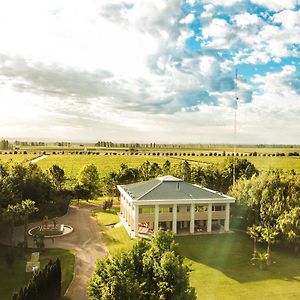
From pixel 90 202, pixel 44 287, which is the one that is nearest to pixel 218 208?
pixel 44 287

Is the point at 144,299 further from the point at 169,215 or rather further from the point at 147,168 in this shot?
the point at 147,168

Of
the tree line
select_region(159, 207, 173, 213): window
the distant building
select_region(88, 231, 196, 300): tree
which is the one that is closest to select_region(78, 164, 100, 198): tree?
the distant building

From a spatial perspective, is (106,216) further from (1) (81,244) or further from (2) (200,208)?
(2) (200,208)

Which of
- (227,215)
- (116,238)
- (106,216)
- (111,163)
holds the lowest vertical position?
(116,238)

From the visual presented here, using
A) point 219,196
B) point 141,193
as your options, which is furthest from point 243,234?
point 141,193

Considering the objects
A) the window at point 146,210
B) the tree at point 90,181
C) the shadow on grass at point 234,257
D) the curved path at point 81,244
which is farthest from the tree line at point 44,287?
the tree at point 90,181
